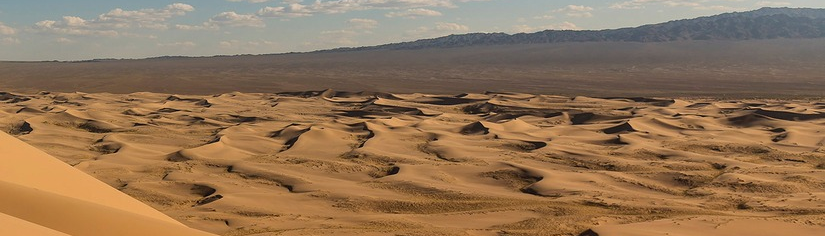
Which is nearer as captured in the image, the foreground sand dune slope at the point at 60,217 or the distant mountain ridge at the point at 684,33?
the foreground sand dune slope at the point at 60,217

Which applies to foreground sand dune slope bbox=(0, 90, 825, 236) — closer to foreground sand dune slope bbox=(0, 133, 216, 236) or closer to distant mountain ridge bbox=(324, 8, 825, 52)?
foreground sand dune slope bbox=(0, 133, 216, 236)

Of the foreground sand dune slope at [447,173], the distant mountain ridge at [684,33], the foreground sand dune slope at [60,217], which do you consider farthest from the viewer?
the distant mountain ridge at [684,33]

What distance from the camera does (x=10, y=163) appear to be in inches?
187

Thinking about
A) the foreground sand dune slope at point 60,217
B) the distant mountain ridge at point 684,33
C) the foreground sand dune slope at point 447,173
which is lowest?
the distant mountain ridge at point 684,33

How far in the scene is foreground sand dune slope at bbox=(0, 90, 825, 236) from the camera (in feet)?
18.4

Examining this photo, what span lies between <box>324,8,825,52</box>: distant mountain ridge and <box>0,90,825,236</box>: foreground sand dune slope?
9146cm

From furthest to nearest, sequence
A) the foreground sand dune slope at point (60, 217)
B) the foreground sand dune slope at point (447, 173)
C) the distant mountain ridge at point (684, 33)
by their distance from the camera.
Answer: the distant mountain ridge at point (684, 33) < the foreground sand dune slope at point (447, 173) < the foreground sand dune slope at point (60, 217)

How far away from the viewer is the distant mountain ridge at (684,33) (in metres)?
100

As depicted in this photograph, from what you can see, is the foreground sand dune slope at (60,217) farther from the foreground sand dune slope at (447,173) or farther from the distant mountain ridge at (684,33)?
the distant mountain ridge at (684,33)

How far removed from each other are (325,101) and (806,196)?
14997 mm

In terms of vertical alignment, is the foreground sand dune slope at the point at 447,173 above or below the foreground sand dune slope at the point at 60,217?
below

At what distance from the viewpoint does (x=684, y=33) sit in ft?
346

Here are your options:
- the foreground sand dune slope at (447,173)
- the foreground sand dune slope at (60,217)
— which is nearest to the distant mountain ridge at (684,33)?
the foreground sand dune slope at (447,173)

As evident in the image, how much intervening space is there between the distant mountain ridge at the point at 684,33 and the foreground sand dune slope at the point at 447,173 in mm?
91458
